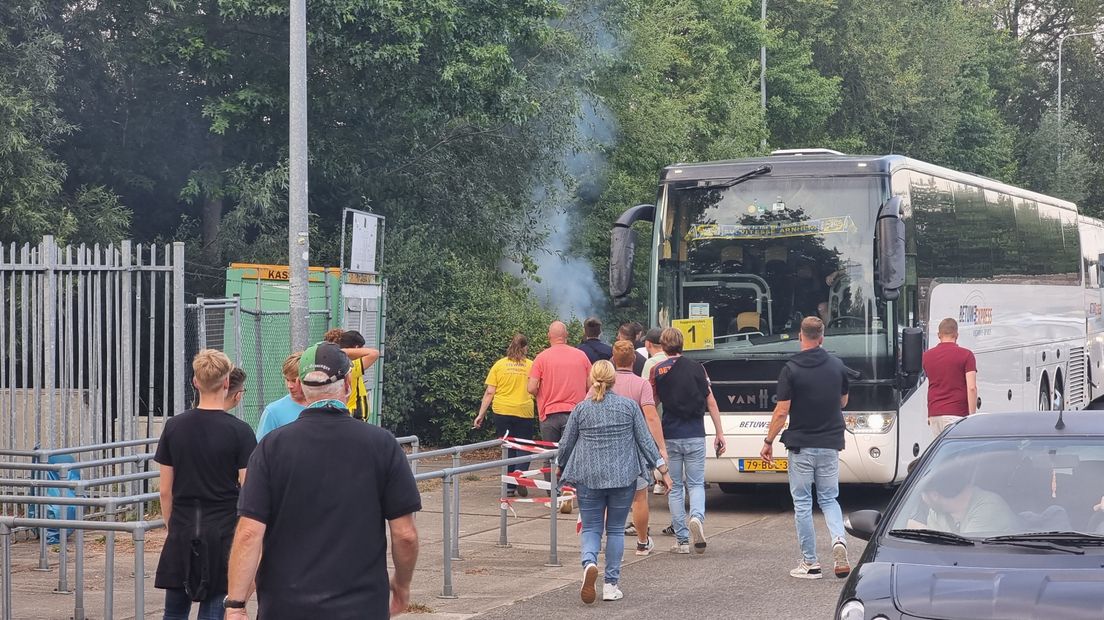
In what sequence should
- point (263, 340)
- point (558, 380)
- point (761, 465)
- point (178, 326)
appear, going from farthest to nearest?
point (263, 340), point (761, 465), point (558, 380), point (178, 326)

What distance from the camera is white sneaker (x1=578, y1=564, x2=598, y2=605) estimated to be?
30.7 ft

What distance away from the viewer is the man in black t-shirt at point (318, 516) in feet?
16.1

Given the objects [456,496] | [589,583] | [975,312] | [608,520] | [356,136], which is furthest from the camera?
[356,136]

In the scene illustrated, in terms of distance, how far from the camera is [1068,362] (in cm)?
A: 2281

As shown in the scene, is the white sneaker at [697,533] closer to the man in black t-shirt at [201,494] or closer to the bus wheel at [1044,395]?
the man in black t-shirt at [201,494]

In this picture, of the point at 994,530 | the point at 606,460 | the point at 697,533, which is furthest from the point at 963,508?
the point at 697,533

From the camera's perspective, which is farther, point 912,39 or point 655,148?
point 912,39

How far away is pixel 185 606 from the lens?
6.63m

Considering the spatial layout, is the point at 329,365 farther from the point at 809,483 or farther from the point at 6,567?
the point at 809,483

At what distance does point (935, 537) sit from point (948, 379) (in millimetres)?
7947

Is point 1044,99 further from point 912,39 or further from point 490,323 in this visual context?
point 490,323

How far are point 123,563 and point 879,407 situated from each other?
7040 mm

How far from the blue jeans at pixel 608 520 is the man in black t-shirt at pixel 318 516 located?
4.69 meters

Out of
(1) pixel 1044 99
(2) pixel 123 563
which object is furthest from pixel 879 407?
(1) pixel 1044 99
